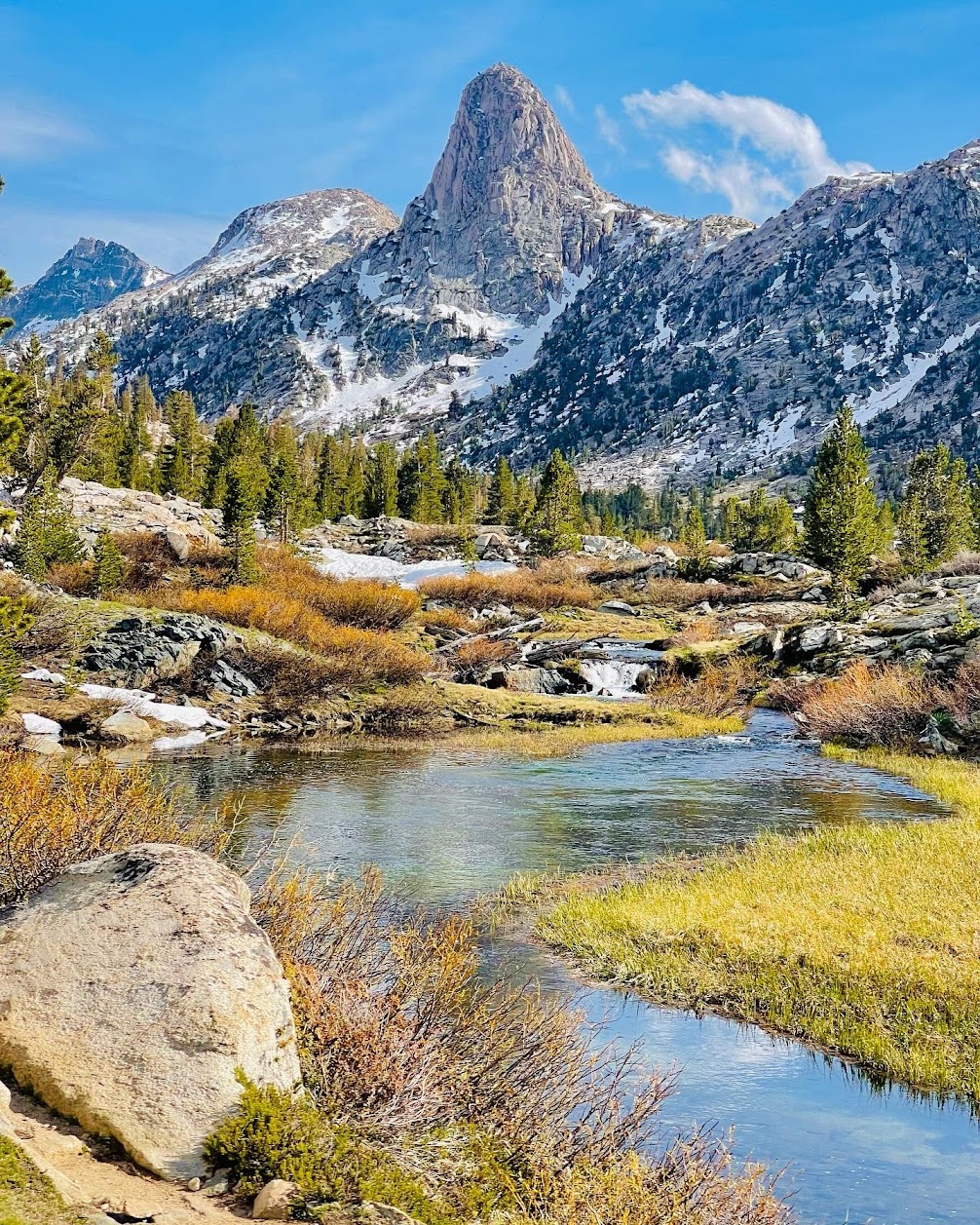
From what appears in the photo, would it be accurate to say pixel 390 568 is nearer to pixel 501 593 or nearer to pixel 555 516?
pixel 501 593

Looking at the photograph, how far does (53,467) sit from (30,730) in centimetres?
3961

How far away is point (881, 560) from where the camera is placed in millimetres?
73062

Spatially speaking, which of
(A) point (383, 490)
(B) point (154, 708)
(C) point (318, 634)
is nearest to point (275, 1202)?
(B) point (154, 708)

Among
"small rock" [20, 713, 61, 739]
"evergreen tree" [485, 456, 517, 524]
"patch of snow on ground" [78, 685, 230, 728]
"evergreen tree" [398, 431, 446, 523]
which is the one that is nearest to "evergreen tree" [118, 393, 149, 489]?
"evergreen tree" [398, 431, 446, 523]

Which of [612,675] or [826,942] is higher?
[612,675]

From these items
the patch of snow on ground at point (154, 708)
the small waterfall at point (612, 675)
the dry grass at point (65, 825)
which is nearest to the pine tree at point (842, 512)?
the small waterfall at point (612, 675)

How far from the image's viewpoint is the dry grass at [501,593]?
6306cm

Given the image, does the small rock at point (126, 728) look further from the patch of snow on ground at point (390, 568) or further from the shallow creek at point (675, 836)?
the patch of snow on ground at point (390, 568)

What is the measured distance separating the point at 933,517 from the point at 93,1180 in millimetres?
78847

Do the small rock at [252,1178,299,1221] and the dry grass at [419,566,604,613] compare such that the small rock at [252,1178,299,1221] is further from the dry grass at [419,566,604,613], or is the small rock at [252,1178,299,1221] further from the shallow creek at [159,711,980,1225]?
the dry grass at [419,566,604,613]

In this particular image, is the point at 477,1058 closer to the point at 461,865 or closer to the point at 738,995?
the point at 738,995

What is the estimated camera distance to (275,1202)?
465 cm

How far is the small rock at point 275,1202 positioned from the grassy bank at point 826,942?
19.4 ft

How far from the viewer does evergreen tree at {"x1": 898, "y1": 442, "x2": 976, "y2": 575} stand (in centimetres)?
7075
